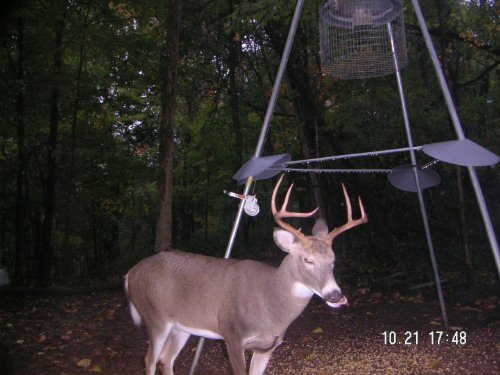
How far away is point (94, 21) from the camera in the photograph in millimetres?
10727

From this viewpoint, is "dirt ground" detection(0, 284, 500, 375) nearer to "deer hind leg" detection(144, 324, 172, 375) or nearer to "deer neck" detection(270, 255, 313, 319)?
"deer hind leg" detection(144, 324, 172, 375)

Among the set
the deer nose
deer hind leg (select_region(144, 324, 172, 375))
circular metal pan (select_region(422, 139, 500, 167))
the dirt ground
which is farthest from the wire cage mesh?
deer hind leg (select_region(144, 324, 172, 375))

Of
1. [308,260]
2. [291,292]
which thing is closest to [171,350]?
[291,292]

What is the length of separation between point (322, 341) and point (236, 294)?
7.19 ft

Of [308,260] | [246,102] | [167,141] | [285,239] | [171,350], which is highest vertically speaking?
[246,102]

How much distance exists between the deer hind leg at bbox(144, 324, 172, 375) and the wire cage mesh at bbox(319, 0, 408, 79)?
288cm

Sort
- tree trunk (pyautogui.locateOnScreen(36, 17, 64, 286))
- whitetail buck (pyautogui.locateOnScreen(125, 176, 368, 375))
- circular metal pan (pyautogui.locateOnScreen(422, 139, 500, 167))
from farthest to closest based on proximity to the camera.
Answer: tree trunk (pyautogui.locateOnScreen(36, 17, 64, 286)) < whitetail buck (pyautogui.locateOnScreen(125, 176, 368, 375)) < circular metal pan (pyautogui.locateOnScreen(422, 139, 500, 167))

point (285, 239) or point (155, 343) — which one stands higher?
point (285, 239)

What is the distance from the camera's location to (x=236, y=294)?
4.19 metres

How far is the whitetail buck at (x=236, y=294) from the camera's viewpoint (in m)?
3.85

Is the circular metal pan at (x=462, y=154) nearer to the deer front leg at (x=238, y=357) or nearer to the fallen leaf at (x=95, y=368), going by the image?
the deer front leg at (x=238, y=357)

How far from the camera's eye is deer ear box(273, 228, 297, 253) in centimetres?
387

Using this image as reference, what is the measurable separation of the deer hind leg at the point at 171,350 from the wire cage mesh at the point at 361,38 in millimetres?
2847

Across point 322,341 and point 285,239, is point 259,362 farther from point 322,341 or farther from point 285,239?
point 322,341
